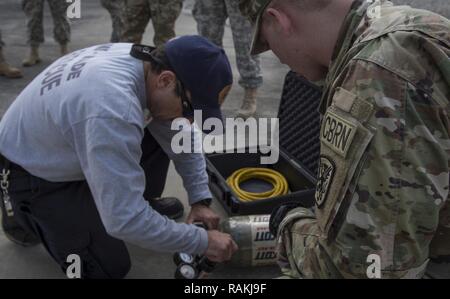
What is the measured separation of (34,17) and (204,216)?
3.57m

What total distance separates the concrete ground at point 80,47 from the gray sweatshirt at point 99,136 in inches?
19.8

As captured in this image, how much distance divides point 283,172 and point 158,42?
1.81 meters

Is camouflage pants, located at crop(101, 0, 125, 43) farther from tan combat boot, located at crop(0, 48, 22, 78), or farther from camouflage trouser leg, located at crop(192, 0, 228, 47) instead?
tan combat boot, located at crop(0, 48, 22, 78)

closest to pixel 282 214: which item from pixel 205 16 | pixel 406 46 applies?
pixel 406 46

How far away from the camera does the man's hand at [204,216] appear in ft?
7.81

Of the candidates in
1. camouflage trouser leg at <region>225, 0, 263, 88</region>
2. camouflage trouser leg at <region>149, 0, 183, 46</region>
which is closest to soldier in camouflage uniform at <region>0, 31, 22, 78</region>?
camouflage trouser leg at <region>149, 0, 183, 46</region>

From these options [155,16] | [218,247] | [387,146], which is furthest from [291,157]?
[155,16]

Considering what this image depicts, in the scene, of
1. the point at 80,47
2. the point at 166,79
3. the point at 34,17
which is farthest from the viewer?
the point at 80,47

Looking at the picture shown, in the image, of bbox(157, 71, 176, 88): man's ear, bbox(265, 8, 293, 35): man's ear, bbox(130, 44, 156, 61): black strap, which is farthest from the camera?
bbox(130, 44, 156, 61): black strap

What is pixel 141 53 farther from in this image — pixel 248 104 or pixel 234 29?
pixel 248 104

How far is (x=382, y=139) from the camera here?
108 centimetres

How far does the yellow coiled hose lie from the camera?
268 centimetres

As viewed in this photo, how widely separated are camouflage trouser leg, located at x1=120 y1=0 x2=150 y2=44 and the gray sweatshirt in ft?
7.23

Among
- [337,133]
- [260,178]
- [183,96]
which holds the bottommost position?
[260,178]
